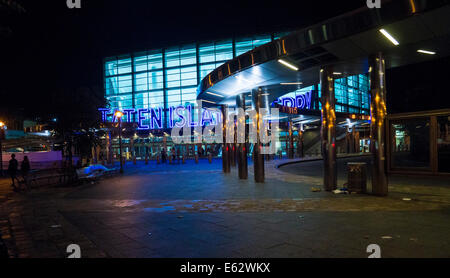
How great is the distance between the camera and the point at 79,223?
622 centimetres

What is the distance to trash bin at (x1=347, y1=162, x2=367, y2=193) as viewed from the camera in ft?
28.2

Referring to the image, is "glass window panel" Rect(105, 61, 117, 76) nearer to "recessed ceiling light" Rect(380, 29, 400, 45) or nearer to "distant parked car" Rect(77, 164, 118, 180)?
"distant parked car" Rect(77, 164, 118, 180)

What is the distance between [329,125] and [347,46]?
8.49 ft

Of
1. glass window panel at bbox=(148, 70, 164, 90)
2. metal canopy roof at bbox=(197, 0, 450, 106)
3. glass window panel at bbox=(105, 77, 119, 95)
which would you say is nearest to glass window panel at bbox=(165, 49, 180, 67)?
glass window panel at bbox=(148, 70, 164, 90)

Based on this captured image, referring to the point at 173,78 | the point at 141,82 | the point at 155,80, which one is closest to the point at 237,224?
the point at 173,78

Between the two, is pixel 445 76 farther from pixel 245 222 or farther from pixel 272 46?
pixel 245 222

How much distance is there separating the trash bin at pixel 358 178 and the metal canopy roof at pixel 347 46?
316 centimetres

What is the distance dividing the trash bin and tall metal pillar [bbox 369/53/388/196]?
1.16 ft

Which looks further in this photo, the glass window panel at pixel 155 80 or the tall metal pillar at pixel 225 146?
the glass window panel at pixel 155 80

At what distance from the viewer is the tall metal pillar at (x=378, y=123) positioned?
809cm

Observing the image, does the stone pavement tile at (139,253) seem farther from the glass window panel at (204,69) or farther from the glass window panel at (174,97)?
the glass window panel at (174,97)

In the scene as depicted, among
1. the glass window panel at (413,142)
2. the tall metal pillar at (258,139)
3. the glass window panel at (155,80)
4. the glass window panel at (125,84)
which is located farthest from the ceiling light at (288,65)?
the glass window panel at (125,84)

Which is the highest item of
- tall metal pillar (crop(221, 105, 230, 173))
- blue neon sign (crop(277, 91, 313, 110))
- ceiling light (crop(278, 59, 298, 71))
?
blue neon sign (crop(277, 91, 313, 110))

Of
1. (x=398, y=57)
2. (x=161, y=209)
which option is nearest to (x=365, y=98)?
(x=398, y=57)
